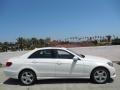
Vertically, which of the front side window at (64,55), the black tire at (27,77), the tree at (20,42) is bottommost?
the black tire at (27,77)

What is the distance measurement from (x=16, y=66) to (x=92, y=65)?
293cm

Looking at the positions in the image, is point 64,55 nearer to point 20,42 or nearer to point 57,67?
point 57,67

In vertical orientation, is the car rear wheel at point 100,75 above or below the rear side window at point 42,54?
below

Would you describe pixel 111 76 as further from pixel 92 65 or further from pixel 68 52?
pixel 68 52

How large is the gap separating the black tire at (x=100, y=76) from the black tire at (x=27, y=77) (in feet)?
7.58

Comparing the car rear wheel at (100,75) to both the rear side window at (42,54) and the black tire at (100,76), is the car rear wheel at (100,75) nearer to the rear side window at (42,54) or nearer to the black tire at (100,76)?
the black tire at (100,76)

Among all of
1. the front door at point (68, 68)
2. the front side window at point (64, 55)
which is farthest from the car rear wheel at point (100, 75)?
the front side window at point (64, 55)

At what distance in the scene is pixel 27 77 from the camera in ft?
33.3

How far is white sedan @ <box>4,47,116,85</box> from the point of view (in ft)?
32.4

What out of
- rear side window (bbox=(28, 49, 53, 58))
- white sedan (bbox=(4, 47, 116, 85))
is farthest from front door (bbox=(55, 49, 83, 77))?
rear side window (bbox=(28, 49, 53, 58))

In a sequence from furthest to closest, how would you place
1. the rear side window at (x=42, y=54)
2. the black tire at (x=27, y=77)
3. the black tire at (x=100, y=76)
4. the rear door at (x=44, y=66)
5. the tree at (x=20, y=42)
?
the tree at (x=20, y=42), the rear side window at (x=42, y=54), the black tire at (x=27, y=77), the rear door at (x=44, y=66), the black tire at (x=100, y=76)

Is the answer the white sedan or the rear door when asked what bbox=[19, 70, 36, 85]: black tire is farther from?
the rear door

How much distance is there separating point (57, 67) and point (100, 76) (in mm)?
1659

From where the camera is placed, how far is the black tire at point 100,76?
9.83 m
